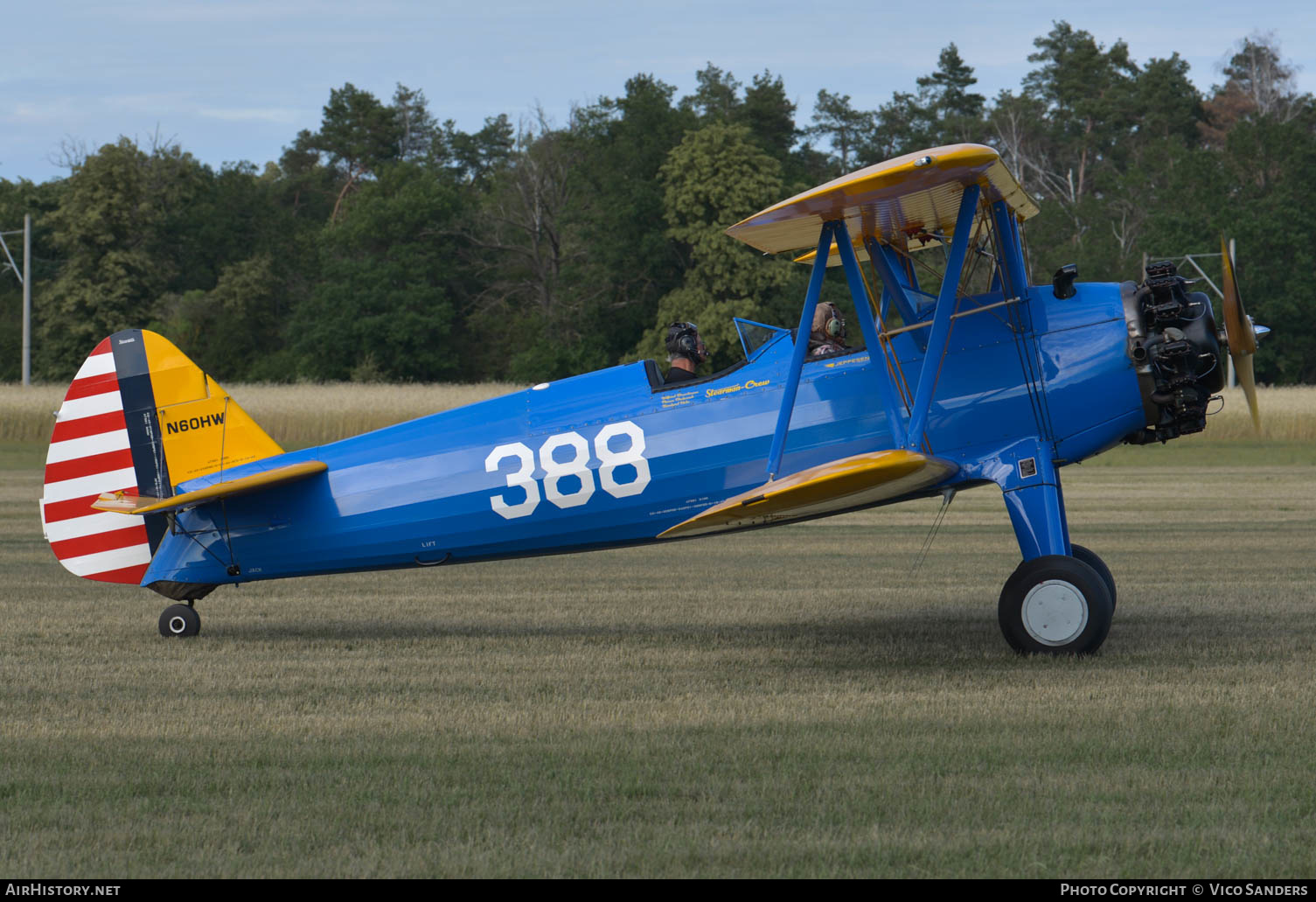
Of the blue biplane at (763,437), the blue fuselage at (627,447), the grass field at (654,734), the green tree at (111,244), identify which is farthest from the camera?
the green tree at (111,244)

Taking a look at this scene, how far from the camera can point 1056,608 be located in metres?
8.10

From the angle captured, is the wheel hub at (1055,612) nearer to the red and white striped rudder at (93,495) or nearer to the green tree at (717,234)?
the red and white striped rudder at (93,495)

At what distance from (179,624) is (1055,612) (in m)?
6.03

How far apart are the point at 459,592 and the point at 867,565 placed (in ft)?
14.9

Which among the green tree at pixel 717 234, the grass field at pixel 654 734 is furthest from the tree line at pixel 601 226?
the grass field at pixel 654 734

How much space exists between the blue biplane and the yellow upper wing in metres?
0.03

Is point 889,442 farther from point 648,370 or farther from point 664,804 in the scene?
point 664,804

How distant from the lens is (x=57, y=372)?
64.8 meters

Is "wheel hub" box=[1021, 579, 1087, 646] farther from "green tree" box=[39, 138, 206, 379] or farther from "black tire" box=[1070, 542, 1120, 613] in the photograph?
"green tree" box=[39, 138, 206, 379]

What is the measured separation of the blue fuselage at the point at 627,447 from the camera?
337 inches

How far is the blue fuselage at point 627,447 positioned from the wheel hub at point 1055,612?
849 mm

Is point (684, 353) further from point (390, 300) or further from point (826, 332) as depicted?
point (390, 300)
